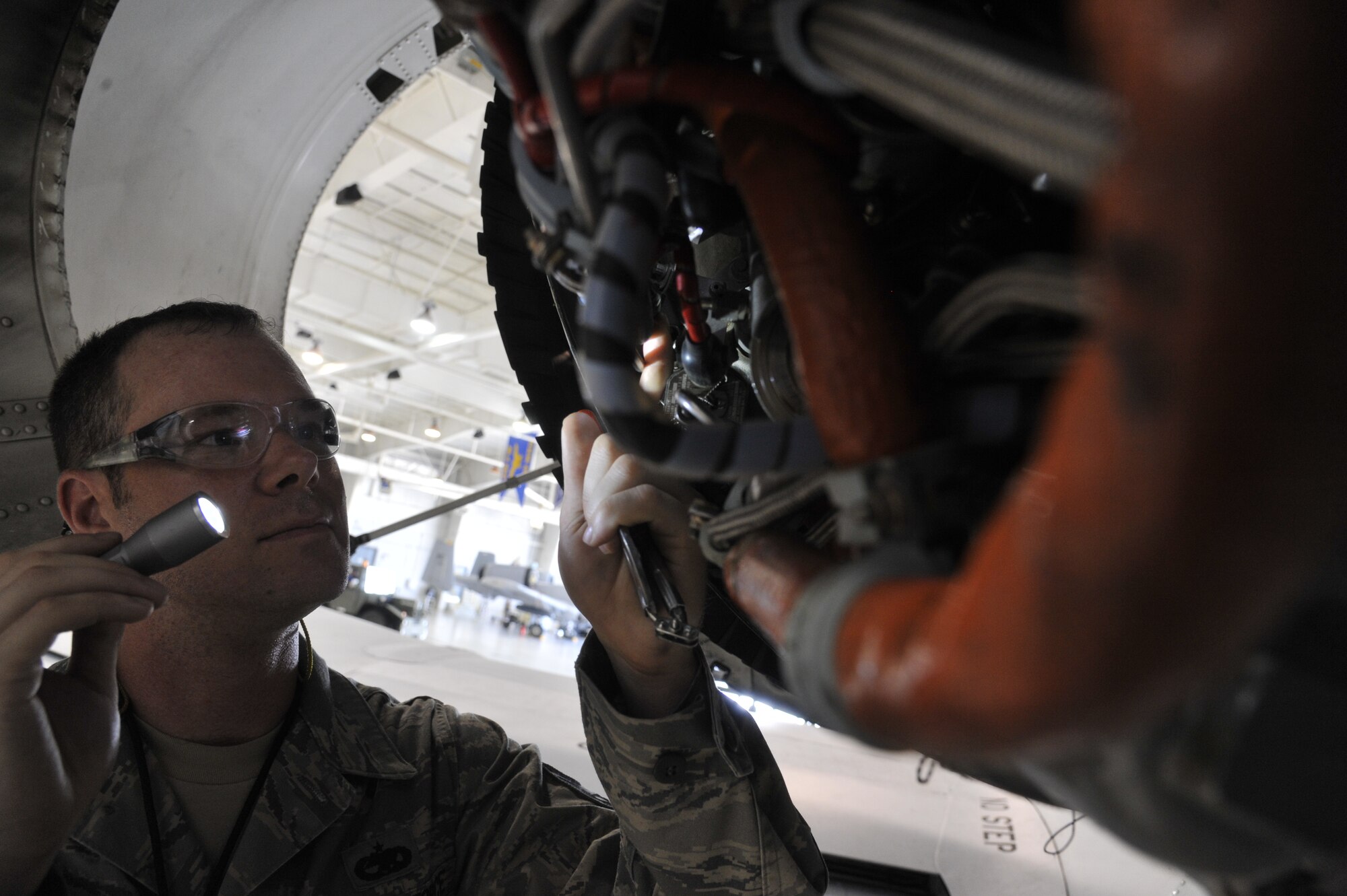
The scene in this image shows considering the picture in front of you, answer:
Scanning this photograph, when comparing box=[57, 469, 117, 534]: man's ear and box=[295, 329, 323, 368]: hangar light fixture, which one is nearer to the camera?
box=[57, 469, 117, 534]: man's ear

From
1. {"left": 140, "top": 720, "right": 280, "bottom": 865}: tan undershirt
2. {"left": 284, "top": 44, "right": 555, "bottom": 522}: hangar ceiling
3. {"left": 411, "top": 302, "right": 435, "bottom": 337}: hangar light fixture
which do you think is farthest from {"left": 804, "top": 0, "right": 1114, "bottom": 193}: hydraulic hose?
{"left": 411, "top": 302, "right": 435, "bottom": 337}: hangar light fixture

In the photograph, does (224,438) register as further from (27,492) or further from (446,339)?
(446,339)

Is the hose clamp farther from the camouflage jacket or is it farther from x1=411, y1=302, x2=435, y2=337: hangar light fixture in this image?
x1=411, y1=302, x2=435, y2=337: hangar light fixture

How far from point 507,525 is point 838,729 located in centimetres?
1482

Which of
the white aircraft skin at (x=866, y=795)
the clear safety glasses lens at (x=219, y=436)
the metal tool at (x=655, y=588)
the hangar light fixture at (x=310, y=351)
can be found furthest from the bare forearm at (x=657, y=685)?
the hangar light fixture at (x=310, y=351)

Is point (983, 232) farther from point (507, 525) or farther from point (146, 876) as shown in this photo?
point (507, 525)

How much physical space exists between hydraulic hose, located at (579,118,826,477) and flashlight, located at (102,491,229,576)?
0.42 metres

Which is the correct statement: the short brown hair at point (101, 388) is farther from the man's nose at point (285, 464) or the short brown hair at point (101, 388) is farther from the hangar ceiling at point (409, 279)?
the hangar ceiling at point (409, 279)

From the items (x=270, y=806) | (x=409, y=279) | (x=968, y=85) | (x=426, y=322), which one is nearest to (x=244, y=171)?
(x=270, y=806)

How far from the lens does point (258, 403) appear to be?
0.91m

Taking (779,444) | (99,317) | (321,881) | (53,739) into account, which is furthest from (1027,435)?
(99,317)

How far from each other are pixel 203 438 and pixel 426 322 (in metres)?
6.33

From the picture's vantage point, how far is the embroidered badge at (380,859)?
921 mm

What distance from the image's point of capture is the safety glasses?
85 cm
